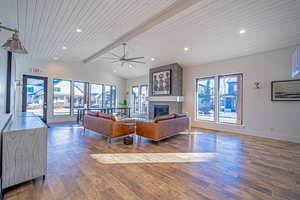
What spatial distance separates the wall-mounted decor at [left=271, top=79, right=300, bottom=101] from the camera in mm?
4133

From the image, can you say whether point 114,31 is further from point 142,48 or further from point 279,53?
point 279,53

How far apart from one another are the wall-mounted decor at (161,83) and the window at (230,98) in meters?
2.39

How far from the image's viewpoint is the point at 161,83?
23.7 feet

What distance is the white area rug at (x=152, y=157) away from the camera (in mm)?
2801

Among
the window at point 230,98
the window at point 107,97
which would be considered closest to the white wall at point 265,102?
the window at point 230,98

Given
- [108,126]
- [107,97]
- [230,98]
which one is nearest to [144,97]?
[107,97]

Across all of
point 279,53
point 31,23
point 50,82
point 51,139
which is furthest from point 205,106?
point 50,82

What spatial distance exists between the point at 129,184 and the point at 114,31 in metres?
4.13

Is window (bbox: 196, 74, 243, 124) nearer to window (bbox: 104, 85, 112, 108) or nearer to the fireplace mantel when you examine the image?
the fireplace mantel

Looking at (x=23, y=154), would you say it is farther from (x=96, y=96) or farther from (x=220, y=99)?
(x=96, y=96)

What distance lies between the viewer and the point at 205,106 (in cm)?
637

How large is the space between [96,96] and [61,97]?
6.32 ft

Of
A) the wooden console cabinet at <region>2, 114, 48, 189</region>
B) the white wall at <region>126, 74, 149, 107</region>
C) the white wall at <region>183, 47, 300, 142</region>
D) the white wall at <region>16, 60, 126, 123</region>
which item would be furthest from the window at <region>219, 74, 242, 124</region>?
the white wall at <region>16, 60, 126, 123</region>

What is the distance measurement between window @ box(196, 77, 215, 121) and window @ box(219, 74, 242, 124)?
0.33 meters
